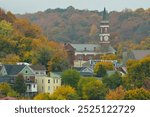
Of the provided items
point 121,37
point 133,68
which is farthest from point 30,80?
point 121,37

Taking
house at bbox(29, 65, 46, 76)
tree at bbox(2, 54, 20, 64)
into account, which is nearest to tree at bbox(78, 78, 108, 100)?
house at bbox(29, 65, 46, 76)

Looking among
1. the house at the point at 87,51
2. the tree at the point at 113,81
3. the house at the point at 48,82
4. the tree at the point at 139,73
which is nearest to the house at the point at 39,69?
the house at the point at 48,82

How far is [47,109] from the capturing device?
7.50ft

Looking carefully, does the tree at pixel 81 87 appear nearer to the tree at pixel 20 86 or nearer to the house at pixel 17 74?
the tree at pixel 20 86

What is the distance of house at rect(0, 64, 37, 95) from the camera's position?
18411 mm

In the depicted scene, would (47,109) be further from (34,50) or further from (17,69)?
(34,50)

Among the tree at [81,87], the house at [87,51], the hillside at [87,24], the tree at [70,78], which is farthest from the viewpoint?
the hillside at [87,24]

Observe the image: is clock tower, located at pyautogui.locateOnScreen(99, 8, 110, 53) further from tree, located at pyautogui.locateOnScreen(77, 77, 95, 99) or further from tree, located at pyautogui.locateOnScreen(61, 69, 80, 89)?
tree, located at pyautogui.locateOnScreen(77, 77, 95, 99)

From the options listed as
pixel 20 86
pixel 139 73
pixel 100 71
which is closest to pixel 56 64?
pixel 100 71

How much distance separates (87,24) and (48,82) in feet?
101

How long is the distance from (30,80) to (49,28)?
28.9m

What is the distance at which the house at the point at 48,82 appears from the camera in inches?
731

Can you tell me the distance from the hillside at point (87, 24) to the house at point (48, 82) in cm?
2150

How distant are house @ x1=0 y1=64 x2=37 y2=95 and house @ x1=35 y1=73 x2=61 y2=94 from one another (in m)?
0.26
